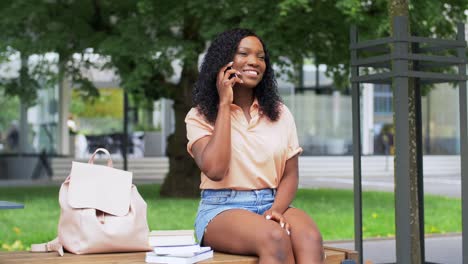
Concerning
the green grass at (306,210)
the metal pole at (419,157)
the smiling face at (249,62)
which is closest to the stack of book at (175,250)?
the smiling face at (249,62)

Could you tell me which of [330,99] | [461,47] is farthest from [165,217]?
[330,99]

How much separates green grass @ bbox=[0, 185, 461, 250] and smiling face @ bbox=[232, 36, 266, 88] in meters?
6.22

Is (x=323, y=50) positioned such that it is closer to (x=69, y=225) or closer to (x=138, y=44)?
(x=138, y=44)

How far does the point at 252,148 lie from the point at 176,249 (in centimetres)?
68

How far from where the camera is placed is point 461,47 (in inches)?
267

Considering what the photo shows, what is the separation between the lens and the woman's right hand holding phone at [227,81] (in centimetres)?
465

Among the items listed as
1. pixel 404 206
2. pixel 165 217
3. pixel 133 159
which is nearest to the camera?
pixel 404 206

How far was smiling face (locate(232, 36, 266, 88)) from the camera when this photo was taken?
475 cm

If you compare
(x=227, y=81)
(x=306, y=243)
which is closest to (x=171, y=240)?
(x=306, y=243)

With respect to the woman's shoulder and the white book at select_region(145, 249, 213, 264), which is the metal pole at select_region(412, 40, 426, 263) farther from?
the white book at select_region(145, 249, 213, 264)

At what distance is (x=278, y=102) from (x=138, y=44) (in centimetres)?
1200

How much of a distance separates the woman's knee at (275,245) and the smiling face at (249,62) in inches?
31.6

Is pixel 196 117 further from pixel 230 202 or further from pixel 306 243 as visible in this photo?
pixel 306 243

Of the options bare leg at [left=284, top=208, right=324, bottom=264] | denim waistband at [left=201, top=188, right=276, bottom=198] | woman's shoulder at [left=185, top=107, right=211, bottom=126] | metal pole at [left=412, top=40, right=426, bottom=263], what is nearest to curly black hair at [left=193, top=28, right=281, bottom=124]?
woman's shoulder at [left=185, top=107, right=211, bottom=126]
